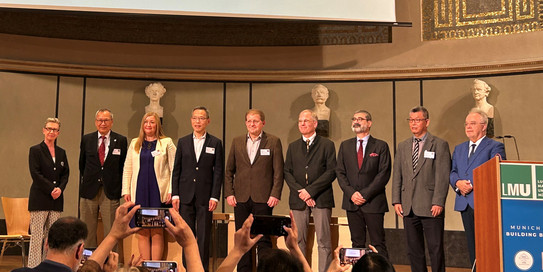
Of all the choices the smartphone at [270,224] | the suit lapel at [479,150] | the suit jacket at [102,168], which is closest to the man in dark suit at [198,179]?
the suit jacket at [102,168]

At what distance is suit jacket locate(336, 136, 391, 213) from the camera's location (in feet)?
16.1

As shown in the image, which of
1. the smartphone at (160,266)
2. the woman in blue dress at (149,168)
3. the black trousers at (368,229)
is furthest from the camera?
the woman in blue dress at (149,168)

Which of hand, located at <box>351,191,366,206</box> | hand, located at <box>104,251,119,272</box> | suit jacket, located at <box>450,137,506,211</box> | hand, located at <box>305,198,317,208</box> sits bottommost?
hand, located at <box>104,251,119,272</box>

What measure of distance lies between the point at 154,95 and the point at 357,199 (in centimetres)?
375

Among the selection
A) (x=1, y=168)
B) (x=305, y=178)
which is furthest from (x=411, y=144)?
(x=1, y=168)

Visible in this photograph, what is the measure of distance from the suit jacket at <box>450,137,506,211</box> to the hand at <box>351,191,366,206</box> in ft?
2.35

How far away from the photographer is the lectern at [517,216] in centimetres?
259

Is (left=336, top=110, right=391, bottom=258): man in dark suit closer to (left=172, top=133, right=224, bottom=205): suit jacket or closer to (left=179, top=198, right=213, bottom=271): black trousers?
(left=172, top=133, right=224, bottom=205): suit jacket

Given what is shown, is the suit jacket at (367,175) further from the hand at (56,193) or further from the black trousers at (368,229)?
the hand at (56,193)

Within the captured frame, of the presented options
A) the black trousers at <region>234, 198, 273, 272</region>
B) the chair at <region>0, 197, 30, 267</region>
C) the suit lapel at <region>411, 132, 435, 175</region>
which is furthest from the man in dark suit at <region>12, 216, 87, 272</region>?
the chair at <region>0, 197, 30, 267</region>

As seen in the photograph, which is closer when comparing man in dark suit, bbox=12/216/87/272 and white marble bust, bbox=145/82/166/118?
man in dark suit, bbox=12/216/87/272

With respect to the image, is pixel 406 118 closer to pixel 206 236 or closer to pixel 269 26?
pixel 269 26

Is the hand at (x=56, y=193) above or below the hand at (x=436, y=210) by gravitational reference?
above

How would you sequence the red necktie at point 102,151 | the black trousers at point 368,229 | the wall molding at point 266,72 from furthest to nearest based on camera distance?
the wall molding at point 266,72, the red necktie at point 102,151, the black trousers at point 368,229
